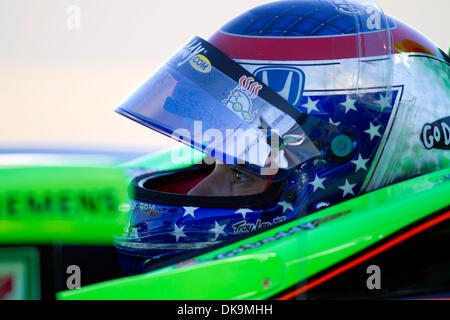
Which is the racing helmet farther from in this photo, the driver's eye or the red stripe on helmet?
the driver's eye

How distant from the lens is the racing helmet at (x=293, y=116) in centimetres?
111

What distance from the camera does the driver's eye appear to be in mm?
1277

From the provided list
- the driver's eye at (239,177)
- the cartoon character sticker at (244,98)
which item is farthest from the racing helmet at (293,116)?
the driver's eye at (239,177)

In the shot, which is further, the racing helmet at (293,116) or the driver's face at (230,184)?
the driver's face at (230,184)

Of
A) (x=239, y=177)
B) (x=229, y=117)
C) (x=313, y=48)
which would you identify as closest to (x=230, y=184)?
(x=239, y=177)

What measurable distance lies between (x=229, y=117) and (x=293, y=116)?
14 cm

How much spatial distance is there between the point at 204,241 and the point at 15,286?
0.41 m

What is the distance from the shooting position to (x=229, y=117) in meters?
1.11

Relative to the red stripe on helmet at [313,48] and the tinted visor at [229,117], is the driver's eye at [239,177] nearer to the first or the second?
the tinted visor at [229,117]

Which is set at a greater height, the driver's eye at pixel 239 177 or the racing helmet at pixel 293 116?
the racing helmet at pixel 293 116

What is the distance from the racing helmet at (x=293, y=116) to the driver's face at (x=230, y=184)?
0.32 ft

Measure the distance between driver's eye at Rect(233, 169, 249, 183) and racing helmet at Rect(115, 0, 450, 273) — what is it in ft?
0.40

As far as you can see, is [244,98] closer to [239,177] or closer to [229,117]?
[229,117]

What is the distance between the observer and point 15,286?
41.7 inches
